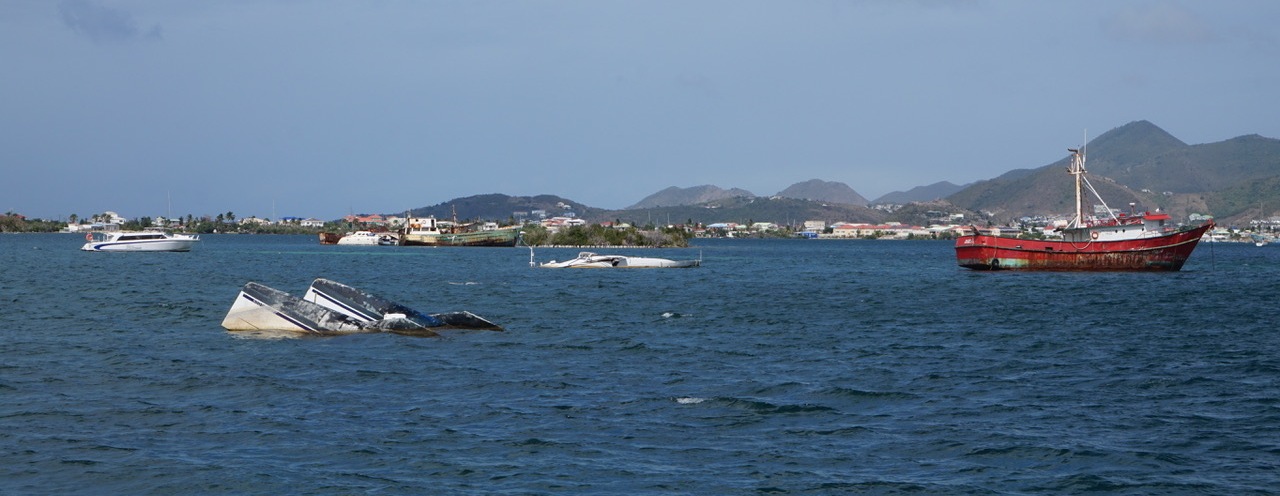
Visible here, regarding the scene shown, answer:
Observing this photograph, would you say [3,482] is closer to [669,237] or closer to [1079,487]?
[1079,487]

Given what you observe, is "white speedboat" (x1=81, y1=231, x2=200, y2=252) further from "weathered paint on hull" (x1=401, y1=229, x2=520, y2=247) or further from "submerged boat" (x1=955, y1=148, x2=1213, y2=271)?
"submerged boat" (x1=955, y1=148, x2=1213, y2=271)

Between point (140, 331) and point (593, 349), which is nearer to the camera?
point (593, 349)

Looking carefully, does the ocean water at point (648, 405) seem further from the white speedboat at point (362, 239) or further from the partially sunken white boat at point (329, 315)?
the white speedboat at point (362, 239)

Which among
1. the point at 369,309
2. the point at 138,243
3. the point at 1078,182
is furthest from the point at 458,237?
the point at 369,309

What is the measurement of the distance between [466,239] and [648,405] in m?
136

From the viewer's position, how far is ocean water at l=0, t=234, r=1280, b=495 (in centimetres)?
1438

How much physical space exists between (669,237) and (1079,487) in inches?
5371

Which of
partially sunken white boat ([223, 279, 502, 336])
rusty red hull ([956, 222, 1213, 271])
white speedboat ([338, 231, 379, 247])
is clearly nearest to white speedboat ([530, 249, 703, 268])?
rusty red hull ([956, 222, 1213, 271])

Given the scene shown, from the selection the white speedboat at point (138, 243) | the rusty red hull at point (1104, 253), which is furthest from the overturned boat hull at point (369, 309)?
the white speedboat at point (138, 243)

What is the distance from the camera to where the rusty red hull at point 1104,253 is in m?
69.0

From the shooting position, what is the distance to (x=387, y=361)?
78.9 feet

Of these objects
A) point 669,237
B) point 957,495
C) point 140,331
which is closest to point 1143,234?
point 140,331

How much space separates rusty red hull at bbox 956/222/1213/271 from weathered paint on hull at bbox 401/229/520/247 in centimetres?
8879

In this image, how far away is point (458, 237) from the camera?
155375 mm
